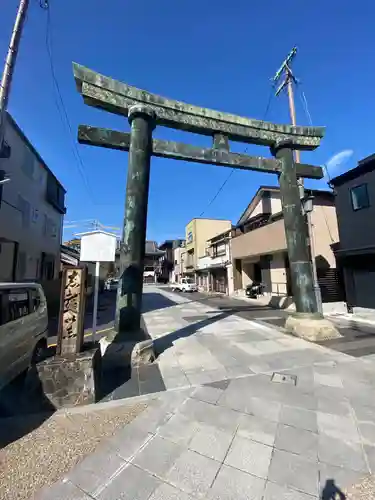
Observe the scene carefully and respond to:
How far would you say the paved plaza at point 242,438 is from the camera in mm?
2375

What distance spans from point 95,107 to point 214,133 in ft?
11.3

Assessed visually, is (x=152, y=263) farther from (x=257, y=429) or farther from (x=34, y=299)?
(x=257, y=429)

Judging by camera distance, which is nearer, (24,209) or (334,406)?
(334,406)

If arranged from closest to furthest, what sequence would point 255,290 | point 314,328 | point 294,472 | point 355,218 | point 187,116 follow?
point 294,472 → point 187,116 → point 314,328 → point 355,218 → point 255,290

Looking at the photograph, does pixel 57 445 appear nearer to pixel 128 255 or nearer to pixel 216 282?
pixel 128 255

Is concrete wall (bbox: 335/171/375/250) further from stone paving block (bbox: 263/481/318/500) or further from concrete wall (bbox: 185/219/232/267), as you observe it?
concrete wall (bbox: 185/219/232/267)

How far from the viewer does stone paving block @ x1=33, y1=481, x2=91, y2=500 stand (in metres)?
2.29

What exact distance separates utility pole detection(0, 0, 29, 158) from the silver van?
14.4ft

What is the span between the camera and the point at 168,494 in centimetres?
230

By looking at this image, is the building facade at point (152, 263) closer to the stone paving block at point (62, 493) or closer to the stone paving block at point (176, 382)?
the stone paving block at point (176, 382)

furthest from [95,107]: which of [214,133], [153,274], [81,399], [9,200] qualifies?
[153,274]

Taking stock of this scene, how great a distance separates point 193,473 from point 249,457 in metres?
0.66

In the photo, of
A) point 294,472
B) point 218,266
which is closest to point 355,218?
point 294,472

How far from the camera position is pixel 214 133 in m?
7.69
